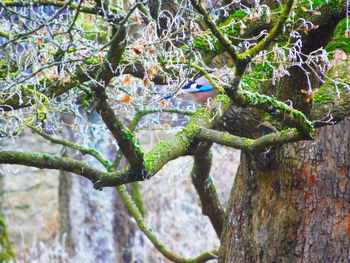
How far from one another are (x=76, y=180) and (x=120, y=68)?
6963 mm

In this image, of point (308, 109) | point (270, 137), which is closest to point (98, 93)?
point (270, 137)

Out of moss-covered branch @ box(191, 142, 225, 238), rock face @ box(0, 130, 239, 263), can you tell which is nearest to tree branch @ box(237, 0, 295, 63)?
moss-covered branch @ box(191, 142, 225, 238)

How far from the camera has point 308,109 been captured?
4758mm

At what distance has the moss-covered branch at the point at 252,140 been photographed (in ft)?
12.6

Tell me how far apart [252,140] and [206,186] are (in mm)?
2251

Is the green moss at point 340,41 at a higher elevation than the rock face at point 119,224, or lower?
higher

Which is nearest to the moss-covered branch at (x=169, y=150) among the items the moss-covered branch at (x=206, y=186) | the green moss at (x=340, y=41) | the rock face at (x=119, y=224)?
the green moss at (x=340, y=41)

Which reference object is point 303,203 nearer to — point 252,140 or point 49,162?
point 252,140

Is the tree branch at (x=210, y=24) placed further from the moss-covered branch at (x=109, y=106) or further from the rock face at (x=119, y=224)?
the rock face at (x=119, y=224)

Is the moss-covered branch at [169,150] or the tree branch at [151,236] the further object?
the tree branch at [151,236]

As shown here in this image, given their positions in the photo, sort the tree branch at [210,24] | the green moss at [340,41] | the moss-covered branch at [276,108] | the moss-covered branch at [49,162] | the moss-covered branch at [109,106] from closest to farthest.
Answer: the tree branch at [210,24] → the moss-covered branch at [109,106] → the moss-covered branch at [276,108] → the moss-covered branch at [49,162] → the green moss at [340,41]

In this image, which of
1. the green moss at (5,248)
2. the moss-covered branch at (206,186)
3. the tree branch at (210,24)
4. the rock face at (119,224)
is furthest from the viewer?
the rock face at (119,224)

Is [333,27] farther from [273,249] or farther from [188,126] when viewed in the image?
[273,249]

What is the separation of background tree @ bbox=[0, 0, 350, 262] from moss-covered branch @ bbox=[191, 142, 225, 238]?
0.72 meters
